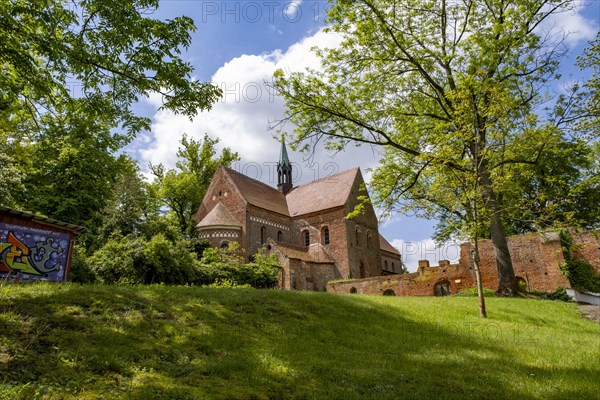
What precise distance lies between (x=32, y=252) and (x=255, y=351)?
879 cm

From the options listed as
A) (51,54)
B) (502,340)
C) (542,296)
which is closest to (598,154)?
(542,296)

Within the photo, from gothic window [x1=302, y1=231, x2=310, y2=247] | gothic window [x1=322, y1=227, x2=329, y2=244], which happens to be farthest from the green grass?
gothic window [x1=302, y1=231, x2=310, y2=247]

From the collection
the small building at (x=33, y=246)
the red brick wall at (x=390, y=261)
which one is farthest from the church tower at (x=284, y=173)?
the small building at (x=33, y=246)

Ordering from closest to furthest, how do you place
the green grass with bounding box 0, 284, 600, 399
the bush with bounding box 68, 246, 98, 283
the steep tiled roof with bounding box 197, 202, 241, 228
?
the green grass with bounding box 0, 284, 600, 399
the bush with bounding box 68, 246, 98, 283
the steep tiled roof with bounding box 197, 202, 241, 228

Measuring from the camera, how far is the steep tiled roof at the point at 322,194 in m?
38.6

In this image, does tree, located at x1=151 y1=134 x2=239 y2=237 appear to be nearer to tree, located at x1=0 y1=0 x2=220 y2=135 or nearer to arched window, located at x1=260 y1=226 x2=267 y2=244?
arched window, located at x1=260 y1=226 x2=267 y2=244

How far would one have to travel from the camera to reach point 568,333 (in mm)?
11211

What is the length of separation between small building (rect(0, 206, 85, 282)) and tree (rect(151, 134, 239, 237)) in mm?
24497

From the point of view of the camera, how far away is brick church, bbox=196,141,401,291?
33.6m

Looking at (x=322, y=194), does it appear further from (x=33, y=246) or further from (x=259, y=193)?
(x=33, y=246)

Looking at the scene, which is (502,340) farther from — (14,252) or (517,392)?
(14,252)

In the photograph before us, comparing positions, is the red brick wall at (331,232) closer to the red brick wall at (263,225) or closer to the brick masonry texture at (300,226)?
the brick masonry texture at (300,226)

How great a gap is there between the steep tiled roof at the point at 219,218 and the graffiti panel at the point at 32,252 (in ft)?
67.5

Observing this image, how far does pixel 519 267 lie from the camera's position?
24.8 metres
